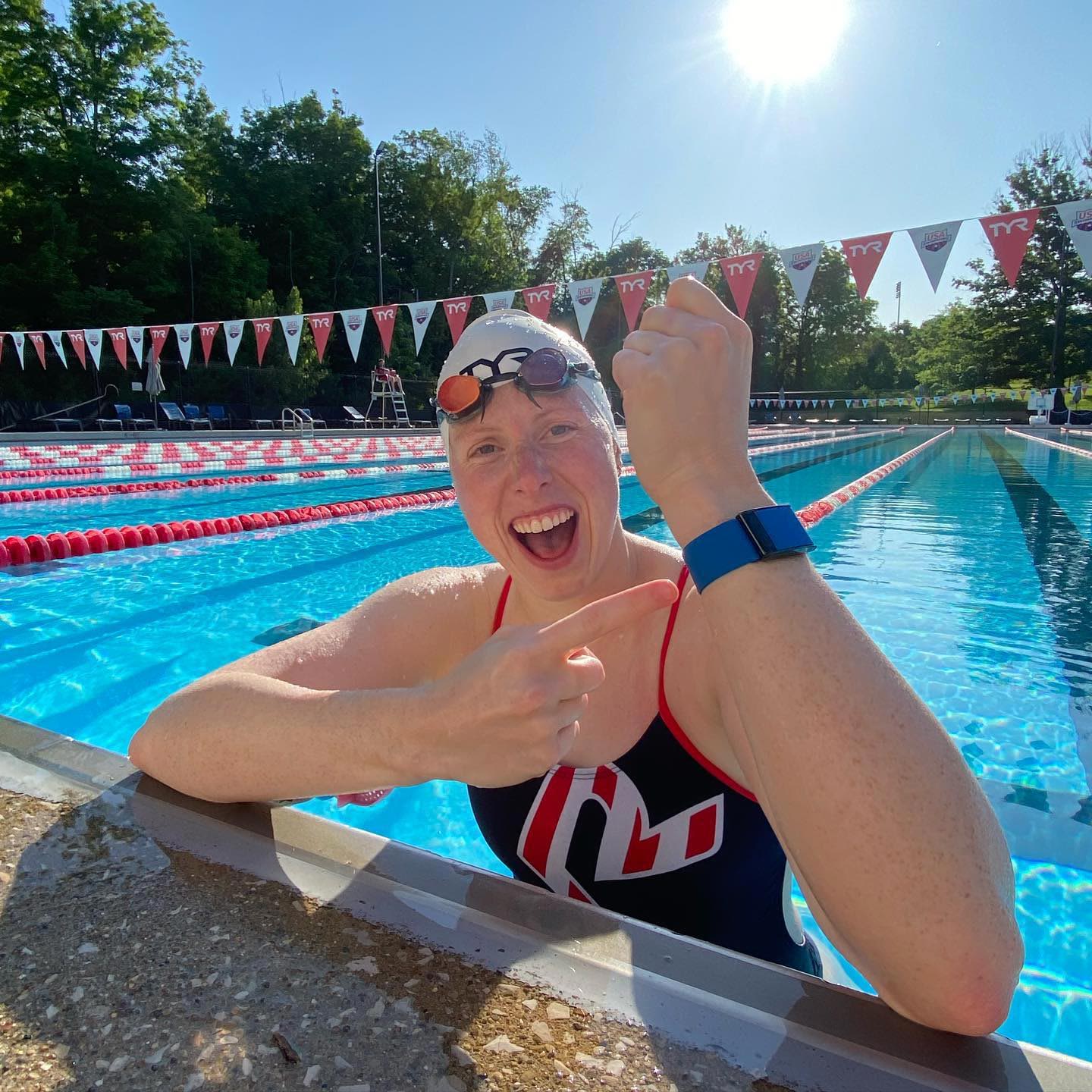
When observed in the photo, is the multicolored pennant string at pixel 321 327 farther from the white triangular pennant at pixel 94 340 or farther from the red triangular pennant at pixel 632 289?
the red triangular pennant at pixel 632 289

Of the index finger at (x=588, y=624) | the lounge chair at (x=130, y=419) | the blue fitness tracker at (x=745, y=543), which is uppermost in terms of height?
the blue fitness tracker at (x=745, y=543)

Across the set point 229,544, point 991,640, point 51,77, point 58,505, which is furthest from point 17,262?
point 991,640

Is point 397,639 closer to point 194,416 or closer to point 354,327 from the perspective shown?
point 354,327

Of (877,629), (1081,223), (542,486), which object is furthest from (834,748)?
(1081,223)

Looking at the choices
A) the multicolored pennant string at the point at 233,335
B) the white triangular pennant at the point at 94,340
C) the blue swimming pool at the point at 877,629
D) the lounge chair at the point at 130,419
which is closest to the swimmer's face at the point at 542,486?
the blue swimming pool at the point at 877,629

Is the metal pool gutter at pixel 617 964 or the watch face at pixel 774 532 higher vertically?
the watch face at pixel 774 532

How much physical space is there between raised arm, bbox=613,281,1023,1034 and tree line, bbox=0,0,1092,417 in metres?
26.8

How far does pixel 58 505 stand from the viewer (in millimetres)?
9281

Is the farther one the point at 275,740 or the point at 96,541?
the point at 96,541

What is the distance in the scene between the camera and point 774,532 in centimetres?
94

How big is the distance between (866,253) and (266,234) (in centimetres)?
3357

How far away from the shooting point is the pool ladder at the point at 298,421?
24.1 meters

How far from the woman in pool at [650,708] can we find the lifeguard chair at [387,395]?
25251mm

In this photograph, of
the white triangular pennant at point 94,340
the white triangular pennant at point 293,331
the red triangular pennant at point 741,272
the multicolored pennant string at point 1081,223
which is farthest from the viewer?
the white triangular pennant at point 94,340
